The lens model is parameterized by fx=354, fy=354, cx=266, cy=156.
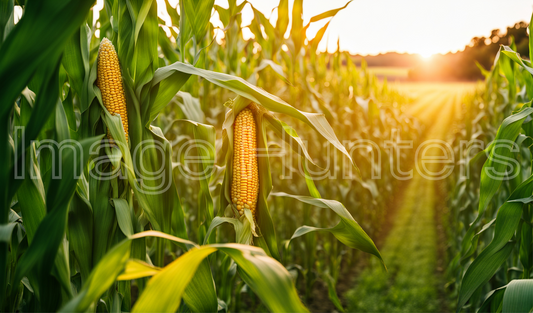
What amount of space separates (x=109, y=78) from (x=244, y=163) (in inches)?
17.2

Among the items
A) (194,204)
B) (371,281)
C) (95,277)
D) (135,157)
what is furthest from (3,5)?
(371,281)

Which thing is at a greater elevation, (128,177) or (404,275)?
(128,177)

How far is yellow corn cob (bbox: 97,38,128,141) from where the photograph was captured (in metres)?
0.95

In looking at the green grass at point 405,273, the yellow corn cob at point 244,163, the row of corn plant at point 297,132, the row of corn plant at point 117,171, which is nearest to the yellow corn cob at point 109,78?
the row of corn plant at point 117,171

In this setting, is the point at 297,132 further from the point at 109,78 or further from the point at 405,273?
the point at 109,78

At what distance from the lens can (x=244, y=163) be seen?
1.05 m

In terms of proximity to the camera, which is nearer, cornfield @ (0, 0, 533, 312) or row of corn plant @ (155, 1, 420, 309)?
cornfield @ (0, 0, 533, 312)

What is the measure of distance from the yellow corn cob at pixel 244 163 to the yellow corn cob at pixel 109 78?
326 millimetres

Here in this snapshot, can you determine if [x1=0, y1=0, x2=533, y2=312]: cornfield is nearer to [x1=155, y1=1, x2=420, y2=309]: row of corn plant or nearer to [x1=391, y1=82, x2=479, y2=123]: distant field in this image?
[x1=155, y1=1, x2=420, y2=309]: row of corn plant

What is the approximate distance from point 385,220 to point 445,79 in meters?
61.6

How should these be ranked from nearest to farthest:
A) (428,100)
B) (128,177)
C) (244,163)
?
(128,177), (244,163), (428,100)

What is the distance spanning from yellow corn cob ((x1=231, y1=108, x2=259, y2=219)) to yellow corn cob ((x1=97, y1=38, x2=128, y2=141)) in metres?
0.33

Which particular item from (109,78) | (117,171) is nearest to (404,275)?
(117,171)

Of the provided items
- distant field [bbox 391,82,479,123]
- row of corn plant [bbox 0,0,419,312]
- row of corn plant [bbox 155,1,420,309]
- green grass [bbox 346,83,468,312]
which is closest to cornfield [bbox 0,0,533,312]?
row of corn plant [bbox 0,0,419,312]
